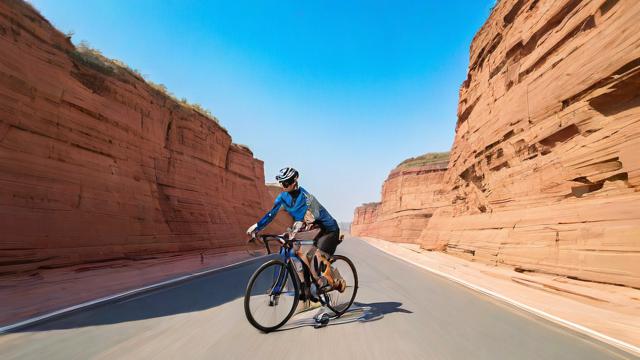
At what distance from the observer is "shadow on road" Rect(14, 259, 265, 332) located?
4371mm

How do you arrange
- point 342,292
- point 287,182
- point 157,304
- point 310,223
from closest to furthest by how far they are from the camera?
point 287,182 < point 310,223 < point 342,292 < point 157,304

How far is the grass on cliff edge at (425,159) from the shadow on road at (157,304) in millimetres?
66644

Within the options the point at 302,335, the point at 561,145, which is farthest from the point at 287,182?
the point at 561,145

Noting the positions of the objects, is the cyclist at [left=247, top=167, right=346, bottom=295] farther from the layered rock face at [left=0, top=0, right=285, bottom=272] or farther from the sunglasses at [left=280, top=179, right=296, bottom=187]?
the layered rock face at [left=0, top=0, right=285, bottom=272]

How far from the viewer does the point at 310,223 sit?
4.68 metres

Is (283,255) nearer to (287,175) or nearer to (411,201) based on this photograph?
(287,175)

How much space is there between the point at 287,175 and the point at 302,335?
201cm

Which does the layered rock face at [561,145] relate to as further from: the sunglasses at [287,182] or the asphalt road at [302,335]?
the sunglasses at [287,182]

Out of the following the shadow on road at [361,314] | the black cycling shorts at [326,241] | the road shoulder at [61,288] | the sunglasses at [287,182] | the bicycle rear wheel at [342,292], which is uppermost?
the sunglasses at [287,182]

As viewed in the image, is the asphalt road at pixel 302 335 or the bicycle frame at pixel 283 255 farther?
the bicycle frame at pixel 283 255

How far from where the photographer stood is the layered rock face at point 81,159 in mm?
9734

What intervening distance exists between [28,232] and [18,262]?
931mm

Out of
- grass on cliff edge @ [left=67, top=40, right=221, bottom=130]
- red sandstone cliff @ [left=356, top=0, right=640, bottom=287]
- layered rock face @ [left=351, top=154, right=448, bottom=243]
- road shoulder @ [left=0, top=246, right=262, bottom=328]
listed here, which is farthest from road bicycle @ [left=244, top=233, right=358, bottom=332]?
layered rock face @ [left=351, top=154, right=448, bottom=243]

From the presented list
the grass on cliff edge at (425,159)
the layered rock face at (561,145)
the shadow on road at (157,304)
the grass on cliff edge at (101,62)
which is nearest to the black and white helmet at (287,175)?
the shadow on road at (157,304)
